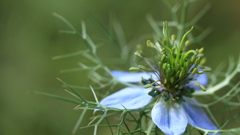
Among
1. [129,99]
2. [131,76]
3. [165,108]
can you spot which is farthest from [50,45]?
[165,108]

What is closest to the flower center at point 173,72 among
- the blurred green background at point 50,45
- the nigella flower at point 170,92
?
the nigella flower at point 170,92

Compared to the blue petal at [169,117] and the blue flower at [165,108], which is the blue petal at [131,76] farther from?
the blue petal at [169,117]

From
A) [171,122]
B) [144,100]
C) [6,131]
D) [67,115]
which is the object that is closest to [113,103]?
[144,100]

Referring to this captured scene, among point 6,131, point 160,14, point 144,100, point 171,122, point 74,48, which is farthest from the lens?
point 160,14

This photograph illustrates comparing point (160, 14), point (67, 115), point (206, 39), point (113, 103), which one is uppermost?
point (160, 14)

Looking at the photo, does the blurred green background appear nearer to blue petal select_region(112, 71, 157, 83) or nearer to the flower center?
blue petal select_region(112, 71, 157, 83)

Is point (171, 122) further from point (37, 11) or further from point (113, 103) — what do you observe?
point (37, 11)

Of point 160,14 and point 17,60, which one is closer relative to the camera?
point 17,60

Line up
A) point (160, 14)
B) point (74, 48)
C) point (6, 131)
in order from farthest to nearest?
point (160, 14)
point (74, 48)
point (6, 131)

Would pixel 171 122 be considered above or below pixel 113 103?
below

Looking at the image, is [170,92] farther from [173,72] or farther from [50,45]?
[50,45]
